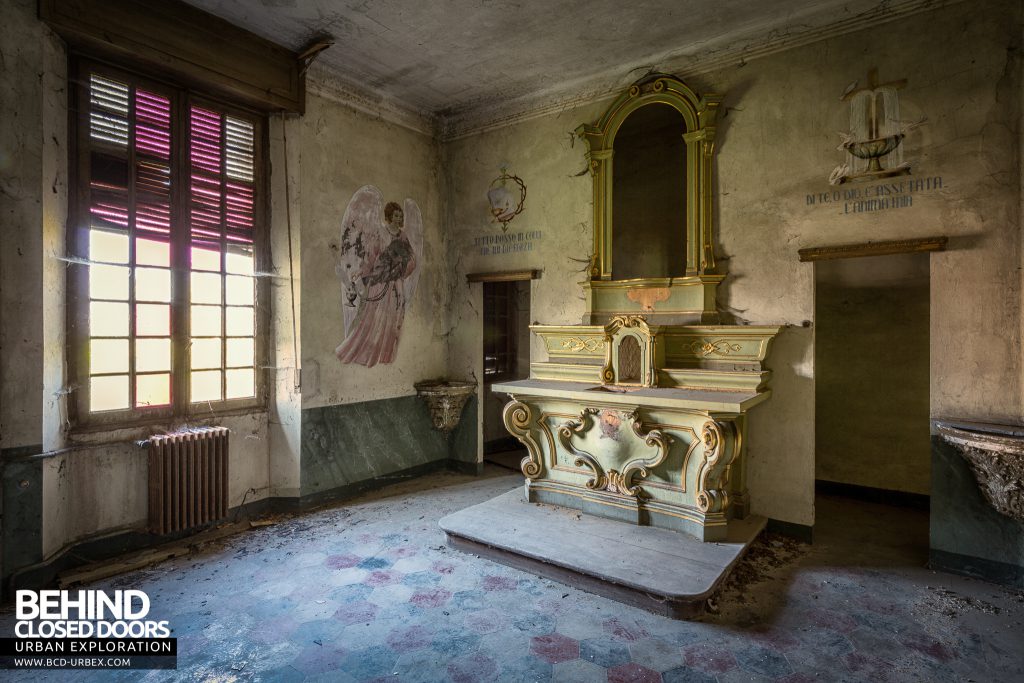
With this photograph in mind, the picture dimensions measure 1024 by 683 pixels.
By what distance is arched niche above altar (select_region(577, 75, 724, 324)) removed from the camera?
184 inches

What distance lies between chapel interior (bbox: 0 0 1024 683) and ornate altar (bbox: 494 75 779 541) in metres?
0.03

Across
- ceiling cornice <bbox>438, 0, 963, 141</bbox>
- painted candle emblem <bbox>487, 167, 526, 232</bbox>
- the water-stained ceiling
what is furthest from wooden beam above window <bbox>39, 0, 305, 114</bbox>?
painted candle emblem <bbox>487, 167, 526, 232</bbox>

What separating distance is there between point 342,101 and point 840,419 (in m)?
5.81

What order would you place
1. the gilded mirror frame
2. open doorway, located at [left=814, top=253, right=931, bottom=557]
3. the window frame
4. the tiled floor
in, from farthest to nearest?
open doorway, located at [left=814, top=253, right=931, bottom=557]
the gilded mirror frame
the window frame
the tiled floor

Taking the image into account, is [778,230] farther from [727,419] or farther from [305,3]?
[305,3]

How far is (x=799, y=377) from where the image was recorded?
13.3ft

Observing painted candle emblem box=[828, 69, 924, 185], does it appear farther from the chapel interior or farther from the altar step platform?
the altar step platform

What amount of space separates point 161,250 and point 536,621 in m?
3.82

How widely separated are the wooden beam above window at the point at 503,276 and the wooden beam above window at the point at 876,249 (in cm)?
244

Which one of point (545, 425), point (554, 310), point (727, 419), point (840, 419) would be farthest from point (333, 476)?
point (840, 419)

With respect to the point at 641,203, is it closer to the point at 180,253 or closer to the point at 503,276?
the point at 503,276

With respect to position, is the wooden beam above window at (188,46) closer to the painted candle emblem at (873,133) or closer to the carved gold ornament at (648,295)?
the carved gold ornament at (648,295)

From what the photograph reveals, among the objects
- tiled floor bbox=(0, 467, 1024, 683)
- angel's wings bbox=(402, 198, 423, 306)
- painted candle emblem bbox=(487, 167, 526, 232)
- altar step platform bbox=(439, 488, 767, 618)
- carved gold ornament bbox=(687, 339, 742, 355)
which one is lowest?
tiled floor bbox=(0, 467, 1024, 683)

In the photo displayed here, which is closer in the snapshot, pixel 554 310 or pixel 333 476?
pixel 333 476
